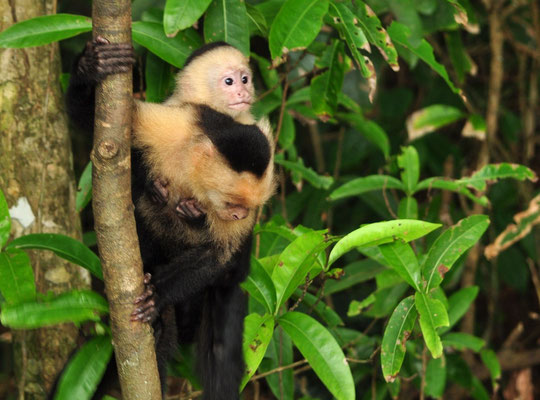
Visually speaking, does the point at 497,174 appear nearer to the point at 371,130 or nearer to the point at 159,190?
the point at 371,130

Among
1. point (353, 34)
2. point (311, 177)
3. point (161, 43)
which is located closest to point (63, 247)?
point (161, 43)

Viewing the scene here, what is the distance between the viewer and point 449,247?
242 cm

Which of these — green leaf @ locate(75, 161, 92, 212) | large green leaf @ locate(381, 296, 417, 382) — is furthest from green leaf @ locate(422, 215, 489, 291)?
green leaf @ locate(75, 161, 92, 212)

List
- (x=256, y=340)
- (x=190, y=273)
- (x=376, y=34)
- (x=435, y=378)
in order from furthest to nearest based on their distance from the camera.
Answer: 1. (x=435, y=378)
2. (x=376, y=34)
3. (x=190, y=273)
4. (x=256, y=340)

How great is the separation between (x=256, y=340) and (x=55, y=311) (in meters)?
0.63

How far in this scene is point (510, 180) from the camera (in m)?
4.40

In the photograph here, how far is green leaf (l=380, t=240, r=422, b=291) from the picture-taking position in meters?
2.29

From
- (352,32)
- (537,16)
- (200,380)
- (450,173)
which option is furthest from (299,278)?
(537,16)

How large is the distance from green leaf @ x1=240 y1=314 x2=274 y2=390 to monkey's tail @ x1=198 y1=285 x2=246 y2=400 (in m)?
0.20

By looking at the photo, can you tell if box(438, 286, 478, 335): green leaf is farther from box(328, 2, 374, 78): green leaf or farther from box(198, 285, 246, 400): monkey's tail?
box(328, 2, 374, 78): green leaf

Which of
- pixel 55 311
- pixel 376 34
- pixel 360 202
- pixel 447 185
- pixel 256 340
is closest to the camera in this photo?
pixel 55 311

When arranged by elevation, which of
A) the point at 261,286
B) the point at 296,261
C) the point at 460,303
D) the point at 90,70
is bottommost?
the point at 460,303

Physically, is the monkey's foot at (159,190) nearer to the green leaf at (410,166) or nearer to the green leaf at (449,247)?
the green leaf at (449,247)

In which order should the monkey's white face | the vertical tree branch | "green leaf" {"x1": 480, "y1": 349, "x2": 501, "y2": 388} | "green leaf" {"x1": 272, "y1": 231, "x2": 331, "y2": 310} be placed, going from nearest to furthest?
the vertical tree branch < "green leaf" {"x1": 272, "y1": 231, "x2": 331, "y2": 310} < the monkey's white face < "green leaf" {"x1": 480, "y1": 349, "x2": 501, "y2": 388}
